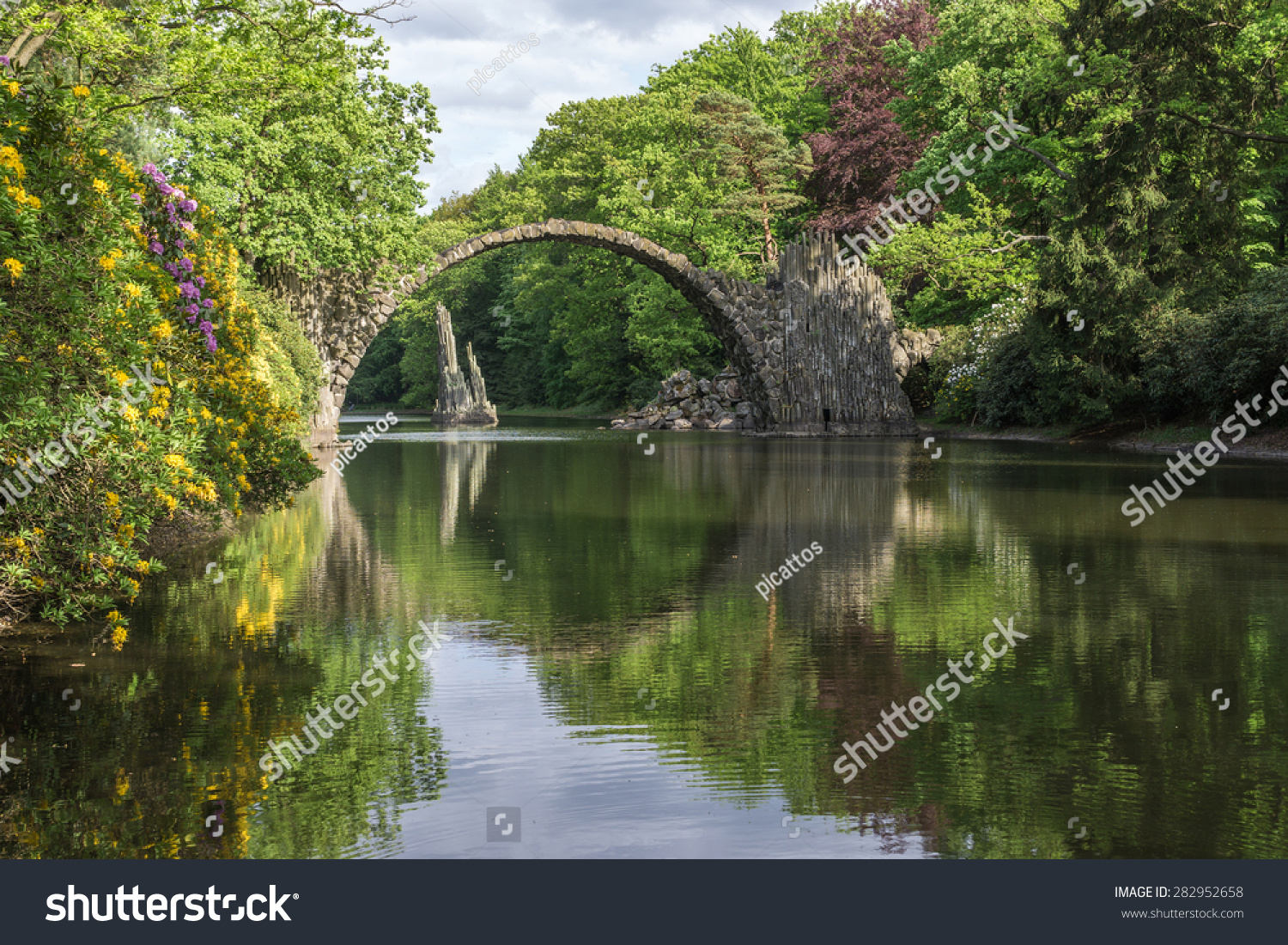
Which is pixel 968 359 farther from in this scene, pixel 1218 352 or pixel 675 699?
pixel 675 699

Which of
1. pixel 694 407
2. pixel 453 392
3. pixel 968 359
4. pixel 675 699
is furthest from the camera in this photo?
pixel 453 392

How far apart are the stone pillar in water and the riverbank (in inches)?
1056

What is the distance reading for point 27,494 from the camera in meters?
7.50

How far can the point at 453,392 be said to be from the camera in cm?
5959

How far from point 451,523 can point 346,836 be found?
10219 mm

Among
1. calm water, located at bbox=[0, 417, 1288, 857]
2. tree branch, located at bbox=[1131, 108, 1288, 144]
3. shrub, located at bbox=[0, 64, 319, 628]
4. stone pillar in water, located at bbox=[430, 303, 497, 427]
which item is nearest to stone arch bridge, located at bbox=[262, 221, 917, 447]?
tree branch, located at bbox=[1131, 108, 1288, 144]

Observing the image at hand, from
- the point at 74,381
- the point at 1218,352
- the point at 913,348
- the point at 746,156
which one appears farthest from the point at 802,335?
the point at 74,381

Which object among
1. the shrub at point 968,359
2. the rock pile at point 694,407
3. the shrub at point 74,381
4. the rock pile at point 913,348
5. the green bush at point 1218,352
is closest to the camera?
the shrub at point 74,381

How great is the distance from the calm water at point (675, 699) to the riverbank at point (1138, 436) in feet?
42.7

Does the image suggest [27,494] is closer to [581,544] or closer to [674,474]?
[581,544]

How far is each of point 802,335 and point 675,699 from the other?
33.2 m

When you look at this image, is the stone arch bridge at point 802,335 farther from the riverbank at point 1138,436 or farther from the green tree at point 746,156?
the green tree at point 746,156

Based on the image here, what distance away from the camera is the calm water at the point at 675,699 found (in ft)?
14.3

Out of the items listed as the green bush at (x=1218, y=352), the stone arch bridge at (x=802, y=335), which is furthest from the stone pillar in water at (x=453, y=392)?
the green bush at (x=1218, y=352)
